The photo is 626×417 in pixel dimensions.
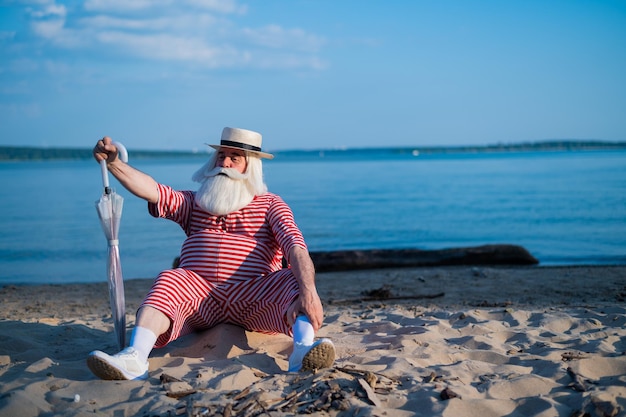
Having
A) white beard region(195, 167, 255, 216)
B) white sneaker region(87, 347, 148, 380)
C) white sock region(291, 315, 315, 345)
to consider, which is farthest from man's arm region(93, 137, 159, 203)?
white sock region(291, 315, 315, 345)

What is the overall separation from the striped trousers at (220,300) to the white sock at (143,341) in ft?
0.63

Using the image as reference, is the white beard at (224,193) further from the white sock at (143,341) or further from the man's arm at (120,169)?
the white sock at (143,341)

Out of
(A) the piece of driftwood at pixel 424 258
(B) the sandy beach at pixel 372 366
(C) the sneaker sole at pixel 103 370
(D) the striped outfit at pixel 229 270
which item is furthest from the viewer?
(A) the piece of driftwood at pixel 424 258

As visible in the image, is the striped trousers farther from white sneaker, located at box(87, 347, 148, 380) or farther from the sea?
the sea

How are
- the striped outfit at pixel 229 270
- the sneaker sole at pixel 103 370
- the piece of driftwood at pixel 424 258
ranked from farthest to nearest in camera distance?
1. the piece of driftwood at pixel 424 258
2. the striped outfit at pixel 229 270
3. the sneaker sole at pixel 103 370

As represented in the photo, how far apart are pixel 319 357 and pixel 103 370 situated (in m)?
1.22

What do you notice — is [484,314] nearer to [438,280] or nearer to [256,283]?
[256,283]

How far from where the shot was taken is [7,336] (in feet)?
15.7

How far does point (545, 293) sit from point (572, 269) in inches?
97.1

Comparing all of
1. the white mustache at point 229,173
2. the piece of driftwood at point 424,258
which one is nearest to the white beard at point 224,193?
the white mustache at point 229,173

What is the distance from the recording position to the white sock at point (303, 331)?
3.68m

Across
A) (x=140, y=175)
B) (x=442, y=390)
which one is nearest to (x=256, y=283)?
(x=140, y=175)

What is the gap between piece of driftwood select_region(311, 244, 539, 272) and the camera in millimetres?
10312

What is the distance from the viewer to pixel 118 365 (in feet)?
11.4
